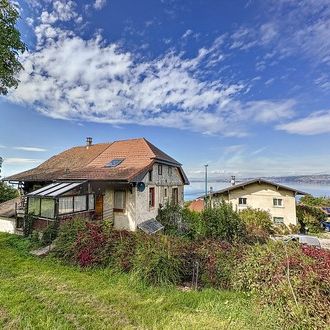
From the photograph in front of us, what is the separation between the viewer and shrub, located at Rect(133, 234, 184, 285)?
24.4ft

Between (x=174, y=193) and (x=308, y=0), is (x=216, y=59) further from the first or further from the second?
(x=174, y=193)

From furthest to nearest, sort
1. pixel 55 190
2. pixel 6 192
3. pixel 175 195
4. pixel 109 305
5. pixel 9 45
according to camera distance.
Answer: pixel 6 192, pixel 175 195, pixel 55 190, pixel 9 45, pixel 109 305

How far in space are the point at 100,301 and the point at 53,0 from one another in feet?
40.6

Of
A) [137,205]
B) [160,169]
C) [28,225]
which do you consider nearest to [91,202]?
[137,205]

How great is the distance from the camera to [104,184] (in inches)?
585

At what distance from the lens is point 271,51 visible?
493 inches

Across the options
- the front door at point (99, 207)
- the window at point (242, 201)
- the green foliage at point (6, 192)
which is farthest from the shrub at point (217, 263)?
the green foliage at point (6, 192)

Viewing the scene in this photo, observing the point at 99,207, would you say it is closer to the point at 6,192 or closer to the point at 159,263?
the point at 159,263

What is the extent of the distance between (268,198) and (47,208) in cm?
2164

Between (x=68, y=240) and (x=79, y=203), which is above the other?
(x=79, y=203)

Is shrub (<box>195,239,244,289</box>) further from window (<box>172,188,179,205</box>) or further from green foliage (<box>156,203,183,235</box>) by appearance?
window (<box>172,188,179,205</box>)

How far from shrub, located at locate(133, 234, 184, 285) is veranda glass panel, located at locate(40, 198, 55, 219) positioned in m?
5.91

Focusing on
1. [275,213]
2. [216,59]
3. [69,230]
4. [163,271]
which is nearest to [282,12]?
[216,59]

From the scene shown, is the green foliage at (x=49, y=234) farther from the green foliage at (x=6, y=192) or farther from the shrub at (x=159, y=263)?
the green foliage at (x=6, y=192)
